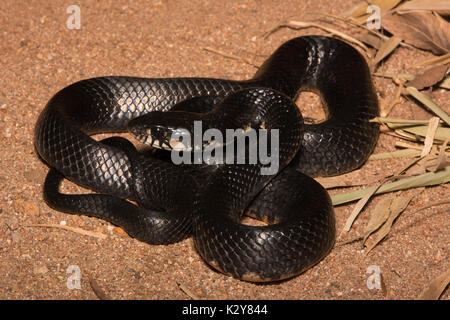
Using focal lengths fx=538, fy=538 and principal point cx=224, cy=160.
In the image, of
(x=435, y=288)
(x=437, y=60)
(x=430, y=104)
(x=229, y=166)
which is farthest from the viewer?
(x=437, y=60)

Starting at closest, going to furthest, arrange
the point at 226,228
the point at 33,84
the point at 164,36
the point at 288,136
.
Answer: the point at 226,228 < the point at 288,136 < the point at 33,84 < the point at 164,36

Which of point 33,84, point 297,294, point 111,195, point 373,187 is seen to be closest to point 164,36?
point 33,84

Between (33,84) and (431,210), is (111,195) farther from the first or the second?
(431,210)

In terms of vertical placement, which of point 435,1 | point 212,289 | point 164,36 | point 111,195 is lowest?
point 212,289

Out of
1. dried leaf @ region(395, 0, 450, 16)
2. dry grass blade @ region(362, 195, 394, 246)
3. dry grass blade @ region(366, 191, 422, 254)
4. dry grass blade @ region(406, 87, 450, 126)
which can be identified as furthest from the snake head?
dried leaf @ region(395, 0, 450, 16)

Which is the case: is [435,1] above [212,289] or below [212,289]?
above

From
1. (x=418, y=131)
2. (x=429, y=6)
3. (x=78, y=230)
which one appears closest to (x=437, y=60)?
(x=429, y=6)

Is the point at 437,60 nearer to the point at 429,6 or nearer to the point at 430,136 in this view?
the point at 429,6
